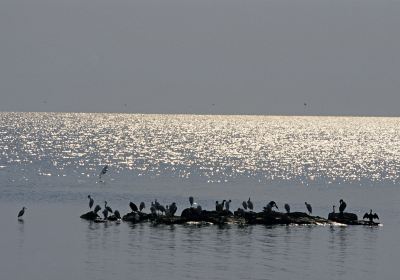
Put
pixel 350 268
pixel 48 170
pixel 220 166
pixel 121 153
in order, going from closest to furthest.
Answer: pixel 350 268 < pixel 48 170 < pixel 220 166 < pixel 121 153

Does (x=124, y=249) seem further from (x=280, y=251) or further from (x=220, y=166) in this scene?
(x=220, y=166)

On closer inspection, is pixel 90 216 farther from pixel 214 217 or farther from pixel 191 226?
pixel 214 217

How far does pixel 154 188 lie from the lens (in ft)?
279

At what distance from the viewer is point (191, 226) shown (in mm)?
56750

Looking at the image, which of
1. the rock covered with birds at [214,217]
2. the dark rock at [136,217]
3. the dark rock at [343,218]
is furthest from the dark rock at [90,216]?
the dark rock at [343,218]

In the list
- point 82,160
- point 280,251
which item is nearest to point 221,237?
point 280,251

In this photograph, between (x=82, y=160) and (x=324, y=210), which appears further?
(x=82, y=160)

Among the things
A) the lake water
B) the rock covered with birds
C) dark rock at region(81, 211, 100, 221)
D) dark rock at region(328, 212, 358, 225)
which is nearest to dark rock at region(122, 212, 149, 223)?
the rock covered with birds

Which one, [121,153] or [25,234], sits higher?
[121,153]

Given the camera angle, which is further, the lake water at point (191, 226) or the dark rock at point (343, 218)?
the dark rock at point (343, 218)

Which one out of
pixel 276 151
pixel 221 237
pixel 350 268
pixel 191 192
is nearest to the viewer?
pixel 350 268

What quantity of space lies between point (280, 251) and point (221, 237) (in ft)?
15.6

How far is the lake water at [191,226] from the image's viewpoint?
4500 centimetres

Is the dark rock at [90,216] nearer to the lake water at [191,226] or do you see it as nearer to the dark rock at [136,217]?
the lake water at [191,226]
